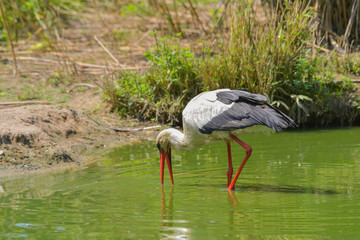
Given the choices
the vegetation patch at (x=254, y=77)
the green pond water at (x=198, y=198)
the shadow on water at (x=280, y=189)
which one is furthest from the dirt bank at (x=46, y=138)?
the shadow on water at (x=280, y=189)

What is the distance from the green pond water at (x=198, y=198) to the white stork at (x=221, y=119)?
0.47 metres

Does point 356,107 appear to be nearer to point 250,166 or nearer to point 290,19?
point 290,19

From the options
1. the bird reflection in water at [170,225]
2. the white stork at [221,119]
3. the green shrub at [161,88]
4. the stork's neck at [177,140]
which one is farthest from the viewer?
the green shrub at [161,88]

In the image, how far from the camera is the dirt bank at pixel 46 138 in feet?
25.2

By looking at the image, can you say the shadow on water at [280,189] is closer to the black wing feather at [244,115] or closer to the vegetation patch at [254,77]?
the black wing feather at [244,115]

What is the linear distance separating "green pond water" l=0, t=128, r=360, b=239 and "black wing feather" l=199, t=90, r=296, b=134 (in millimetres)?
742

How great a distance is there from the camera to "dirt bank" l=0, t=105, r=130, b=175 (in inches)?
302

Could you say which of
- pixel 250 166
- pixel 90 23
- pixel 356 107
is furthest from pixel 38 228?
pixel 90 23

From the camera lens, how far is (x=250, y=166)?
7.56 meters

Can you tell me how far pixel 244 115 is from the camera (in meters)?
6.20

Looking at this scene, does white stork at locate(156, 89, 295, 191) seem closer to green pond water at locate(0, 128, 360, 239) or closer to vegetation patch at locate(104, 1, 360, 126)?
green pond water at locate(0, 128, 360, 239)

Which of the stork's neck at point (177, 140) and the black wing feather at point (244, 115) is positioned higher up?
the black wing feather at point (244, 115)

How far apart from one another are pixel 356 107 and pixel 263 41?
Answer: 2163 millimetres

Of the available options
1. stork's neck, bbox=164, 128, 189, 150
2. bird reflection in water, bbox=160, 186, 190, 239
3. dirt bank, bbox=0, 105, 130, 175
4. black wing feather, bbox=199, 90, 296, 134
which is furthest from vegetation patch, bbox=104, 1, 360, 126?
bird reflection in water, bbox=160, 186, 190, 239
